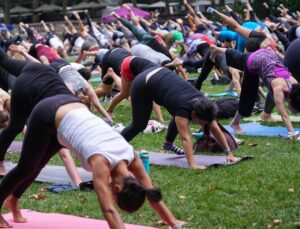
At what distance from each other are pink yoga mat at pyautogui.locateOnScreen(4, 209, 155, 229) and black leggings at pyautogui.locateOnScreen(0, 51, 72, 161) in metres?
0.93

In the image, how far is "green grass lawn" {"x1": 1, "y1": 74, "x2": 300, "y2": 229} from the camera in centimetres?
602

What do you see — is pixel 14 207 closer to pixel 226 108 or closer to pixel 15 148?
pixel 15 148

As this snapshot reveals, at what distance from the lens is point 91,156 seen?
Result: 16.1ft

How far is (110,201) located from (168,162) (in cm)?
390

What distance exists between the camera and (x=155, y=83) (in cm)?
815

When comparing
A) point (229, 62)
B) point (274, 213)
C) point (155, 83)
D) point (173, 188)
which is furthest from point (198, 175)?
point (229, 62)

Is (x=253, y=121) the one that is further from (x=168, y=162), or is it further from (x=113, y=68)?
(x=168, y=162)

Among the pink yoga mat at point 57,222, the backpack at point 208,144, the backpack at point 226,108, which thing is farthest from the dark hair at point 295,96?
the pink yoga mat at point 57,222

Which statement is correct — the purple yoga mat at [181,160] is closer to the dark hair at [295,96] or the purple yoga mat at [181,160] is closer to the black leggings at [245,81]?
the dark hair at [295,96]

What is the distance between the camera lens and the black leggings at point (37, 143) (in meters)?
5.41

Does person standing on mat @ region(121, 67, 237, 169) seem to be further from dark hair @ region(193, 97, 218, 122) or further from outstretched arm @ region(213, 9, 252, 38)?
outstretched arm @ region(213, 9, 252, 38)

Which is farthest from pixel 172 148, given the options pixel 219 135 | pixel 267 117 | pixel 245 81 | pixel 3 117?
pixel 267 117

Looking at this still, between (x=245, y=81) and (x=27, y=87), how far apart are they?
436cm

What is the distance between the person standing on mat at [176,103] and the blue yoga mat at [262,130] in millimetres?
2141
